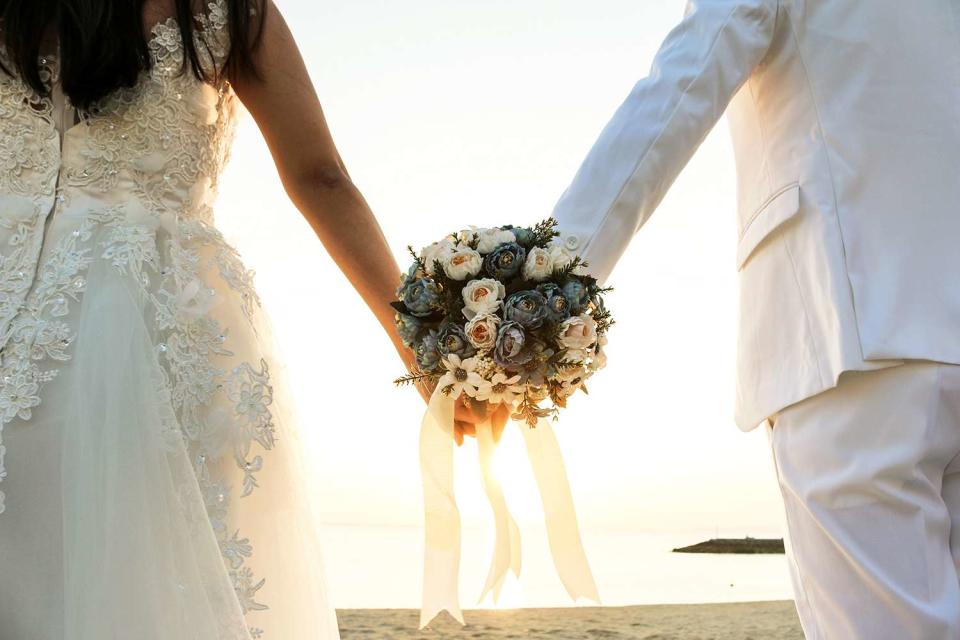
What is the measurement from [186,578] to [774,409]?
1.47 meters

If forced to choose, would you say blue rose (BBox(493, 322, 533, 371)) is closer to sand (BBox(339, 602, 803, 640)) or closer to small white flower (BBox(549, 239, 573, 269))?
small white flower (BBox(549, 239, 573, 269))

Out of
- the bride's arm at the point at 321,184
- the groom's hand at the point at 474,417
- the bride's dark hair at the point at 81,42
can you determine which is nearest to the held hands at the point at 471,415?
the groom's hand at the point at 474,417

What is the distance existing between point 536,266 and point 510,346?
0.19 m

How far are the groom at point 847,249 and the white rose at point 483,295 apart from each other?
29 cm

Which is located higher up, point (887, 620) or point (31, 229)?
point (31, 229)

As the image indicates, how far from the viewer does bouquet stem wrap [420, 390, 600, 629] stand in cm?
229

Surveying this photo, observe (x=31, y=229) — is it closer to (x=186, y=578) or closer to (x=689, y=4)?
(x=186, y=578)

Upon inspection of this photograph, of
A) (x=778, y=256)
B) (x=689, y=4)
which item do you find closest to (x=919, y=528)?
(x=778, y=256)

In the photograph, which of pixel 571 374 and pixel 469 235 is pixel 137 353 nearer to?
pixel 469 235

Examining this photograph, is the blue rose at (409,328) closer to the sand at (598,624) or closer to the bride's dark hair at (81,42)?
the bride's dark hair at (81,42)

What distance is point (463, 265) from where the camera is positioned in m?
2.11

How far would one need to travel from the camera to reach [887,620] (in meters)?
2.26

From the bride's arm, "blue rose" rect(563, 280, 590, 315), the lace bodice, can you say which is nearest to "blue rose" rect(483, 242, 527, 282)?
"blue rose" rect(563, 280, 590, 315)

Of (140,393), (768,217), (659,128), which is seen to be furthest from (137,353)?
(768,217)
